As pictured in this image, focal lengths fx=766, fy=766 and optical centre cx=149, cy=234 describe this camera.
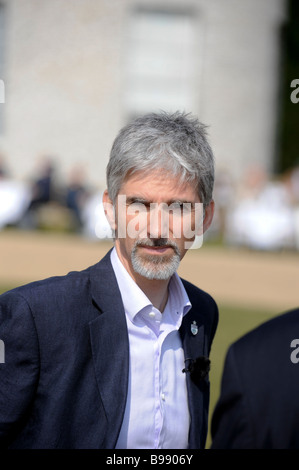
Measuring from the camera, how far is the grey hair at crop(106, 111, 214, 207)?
7.25 ft

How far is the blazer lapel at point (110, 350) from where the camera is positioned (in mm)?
2121

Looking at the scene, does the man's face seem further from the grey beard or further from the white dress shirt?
the white dress shirt

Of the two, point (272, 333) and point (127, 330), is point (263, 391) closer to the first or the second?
point (272, 333)

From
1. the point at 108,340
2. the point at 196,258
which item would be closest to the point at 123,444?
the point at 108,340

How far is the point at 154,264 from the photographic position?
Result: 7.34 feet

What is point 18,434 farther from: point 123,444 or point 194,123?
point 194,123

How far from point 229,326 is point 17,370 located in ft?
21.7

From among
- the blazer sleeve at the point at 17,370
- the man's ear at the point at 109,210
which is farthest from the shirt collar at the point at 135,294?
the blazer sleeve at the point at 17,370

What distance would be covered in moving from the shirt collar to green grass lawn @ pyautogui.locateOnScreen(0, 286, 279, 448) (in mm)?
3773

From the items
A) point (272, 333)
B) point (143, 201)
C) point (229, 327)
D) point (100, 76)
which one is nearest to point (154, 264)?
point (143, 201)

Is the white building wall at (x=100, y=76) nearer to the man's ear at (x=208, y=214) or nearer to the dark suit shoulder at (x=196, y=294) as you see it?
the dark suit shoulder at (x=196, y=294)

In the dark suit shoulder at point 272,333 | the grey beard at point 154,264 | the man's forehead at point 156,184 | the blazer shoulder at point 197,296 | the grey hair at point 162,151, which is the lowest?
the blazer shoulder at point 197,296

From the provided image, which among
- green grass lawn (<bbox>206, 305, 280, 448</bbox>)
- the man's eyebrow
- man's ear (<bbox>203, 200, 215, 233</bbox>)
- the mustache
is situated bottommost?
green grass lawn (<bbox>206, 305, 280, 448</bbox>)

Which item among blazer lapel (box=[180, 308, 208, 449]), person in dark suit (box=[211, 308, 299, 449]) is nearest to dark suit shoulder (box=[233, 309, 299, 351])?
person in dark suit (box=[211, 308, 299, 449])
